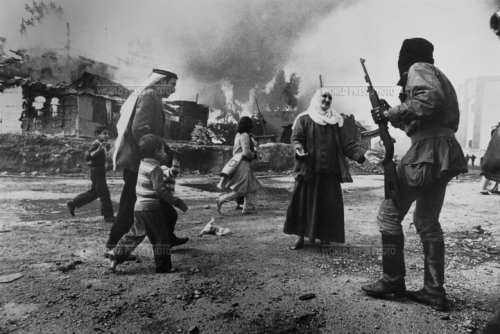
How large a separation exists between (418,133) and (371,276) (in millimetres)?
1114

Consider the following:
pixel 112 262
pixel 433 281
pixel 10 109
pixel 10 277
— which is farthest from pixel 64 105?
pixel 433 281

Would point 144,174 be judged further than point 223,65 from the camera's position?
No

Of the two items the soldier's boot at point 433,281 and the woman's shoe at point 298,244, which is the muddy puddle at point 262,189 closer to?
the woman's shoe at point 298,244

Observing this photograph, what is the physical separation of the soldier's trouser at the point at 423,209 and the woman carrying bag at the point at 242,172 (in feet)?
8.73

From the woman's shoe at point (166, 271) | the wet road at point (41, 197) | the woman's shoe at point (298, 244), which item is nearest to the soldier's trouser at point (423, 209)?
the woman's shoe at point (298, 244)

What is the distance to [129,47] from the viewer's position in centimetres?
273


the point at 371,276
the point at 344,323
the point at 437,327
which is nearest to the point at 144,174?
the point at 344,323

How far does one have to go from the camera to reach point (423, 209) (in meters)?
2.07

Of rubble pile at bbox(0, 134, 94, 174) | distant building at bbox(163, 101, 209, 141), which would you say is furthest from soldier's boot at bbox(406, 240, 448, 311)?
rubble pile at bbox(0, 134, 94, 174)

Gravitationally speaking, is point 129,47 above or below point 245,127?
above

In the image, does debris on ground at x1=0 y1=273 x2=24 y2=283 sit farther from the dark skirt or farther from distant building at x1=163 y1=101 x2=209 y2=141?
the dark skirt

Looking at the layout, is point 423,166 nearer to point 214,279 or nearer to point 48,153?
point 214,279

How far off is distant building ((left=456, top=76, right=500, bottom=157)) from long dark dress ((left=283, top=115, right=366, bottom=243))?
3.30ft

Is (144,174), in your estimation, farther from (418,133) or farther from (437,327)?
(437,327)
